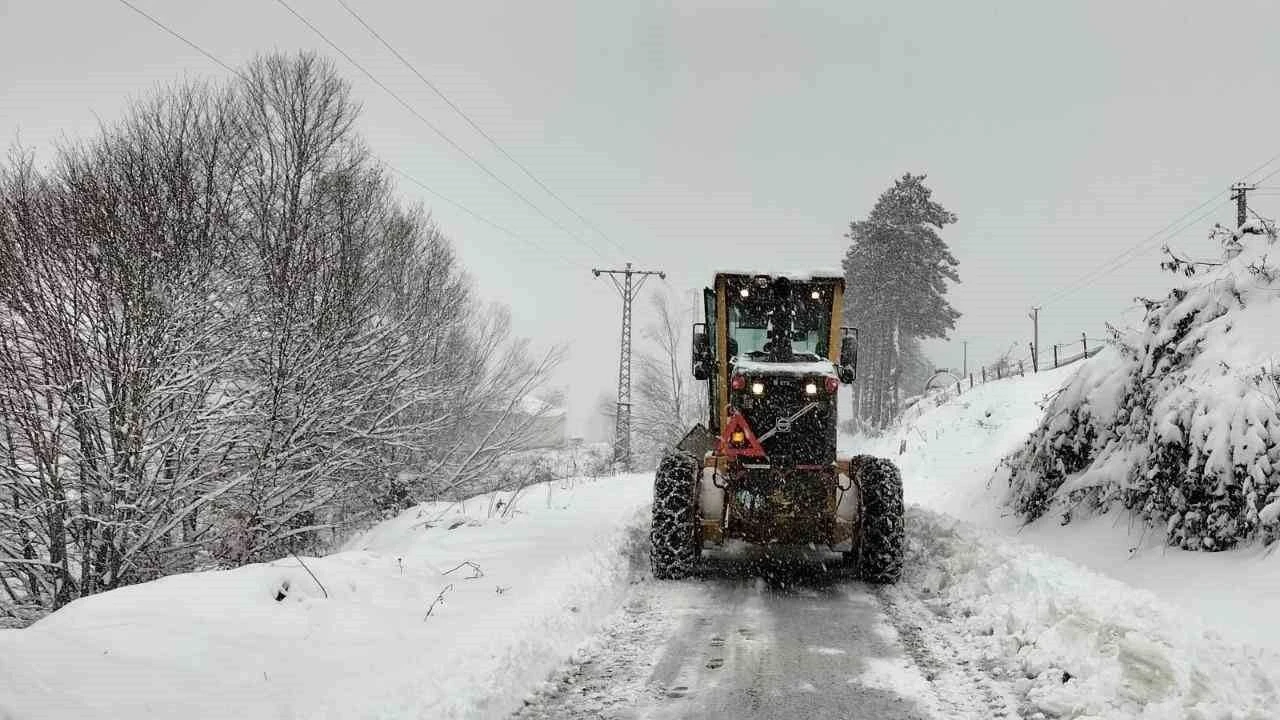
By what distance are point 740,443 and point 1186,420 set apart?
3624mm

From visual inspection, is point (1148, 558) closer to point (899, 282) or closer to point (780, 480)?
point (780, 480)

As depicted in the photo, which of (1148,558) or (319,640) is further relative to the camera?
(1148,558)

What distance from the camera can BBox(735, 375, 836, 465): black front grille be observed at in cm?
724

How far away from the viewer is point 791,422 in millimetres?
7250

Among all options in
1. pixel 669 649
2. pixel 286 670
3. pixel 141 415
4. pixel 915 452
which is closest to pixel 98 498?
pixel 141 415

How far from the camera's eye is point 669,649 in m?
5.27

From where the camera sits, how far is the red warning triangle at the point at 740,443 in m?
7.15

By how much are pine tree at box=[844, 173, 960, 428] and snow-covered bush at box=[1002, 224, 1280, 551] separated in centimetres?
2818

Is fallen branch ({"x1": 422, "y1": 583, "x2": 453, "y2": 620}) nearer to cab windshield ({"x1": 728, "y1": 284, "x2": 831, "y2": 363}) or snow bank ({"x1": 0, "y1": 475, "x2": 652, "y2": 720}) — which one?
snow bank ({"x1": 0, "y1": 475, "x2": 652, "y2": 720})

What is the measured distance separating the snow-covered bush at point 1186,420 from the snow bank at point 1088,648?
44.2 inches

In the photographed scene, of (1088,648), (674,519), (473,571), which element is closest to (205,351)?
(473,571)

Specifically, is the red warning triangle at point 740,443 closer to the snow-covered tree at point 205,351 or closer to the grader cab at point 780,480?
the grader cab at point 780,480

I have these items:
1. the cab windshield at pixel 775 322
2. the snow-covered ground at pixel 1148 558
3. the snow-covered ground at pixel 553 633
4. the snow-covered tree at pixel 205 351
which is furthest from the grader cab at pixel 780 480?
the snow-covered tree at pixel 205 351

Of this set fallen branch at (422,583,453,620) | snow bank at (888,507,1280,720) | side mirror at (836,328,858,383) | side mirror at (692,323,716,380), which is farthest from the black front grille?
fallen branch at (422,583,453,620)
